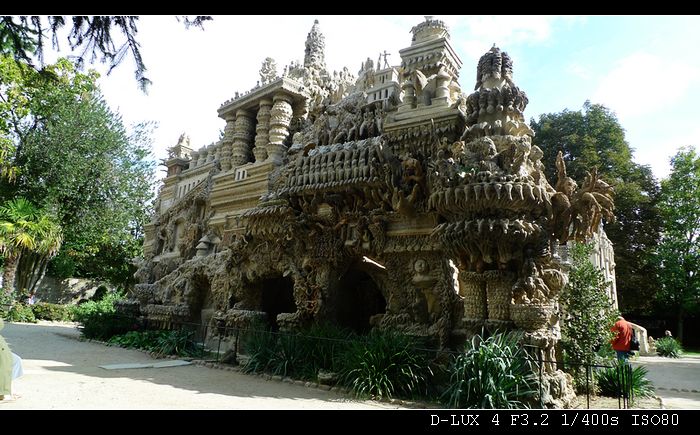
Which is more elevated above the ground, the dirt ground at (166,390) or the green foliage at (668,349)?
the green foliage at (668,349)

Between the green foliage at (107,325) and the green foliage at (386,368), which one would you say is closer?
the green foliage at (386,368)

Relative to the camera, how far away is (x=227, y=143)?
14.9 m

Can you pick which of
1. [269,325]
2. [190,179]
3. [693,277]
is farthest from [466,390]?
[693,277]

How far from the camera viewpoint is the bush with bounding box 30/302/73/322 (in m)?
22.8

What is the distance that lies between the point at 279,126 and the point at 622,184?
63.2 ft

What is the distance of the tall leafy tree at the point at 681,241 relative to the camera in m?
24.0

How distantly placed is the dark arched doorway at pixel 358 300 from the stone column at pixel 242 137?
541cm

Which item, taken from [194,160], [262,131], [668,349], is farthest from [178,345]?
[668,349]

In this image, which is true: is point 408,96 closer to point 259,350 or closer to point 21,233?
point 259,350

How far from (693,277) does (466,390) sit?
24178 mm

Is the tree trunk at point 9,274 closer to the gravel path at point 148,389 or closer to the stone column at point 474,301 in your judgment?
the gravel path at point 148,389

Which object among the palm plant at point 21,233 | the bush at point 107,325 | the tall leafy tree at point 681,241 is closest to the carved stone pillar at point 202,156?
the bush at point 107,325

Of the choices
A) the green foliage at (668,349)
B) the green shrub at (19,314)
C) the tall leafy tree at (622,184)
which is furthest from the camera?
the tall leafy tree at (622,184)

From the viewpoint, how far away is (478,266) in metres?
7.70
